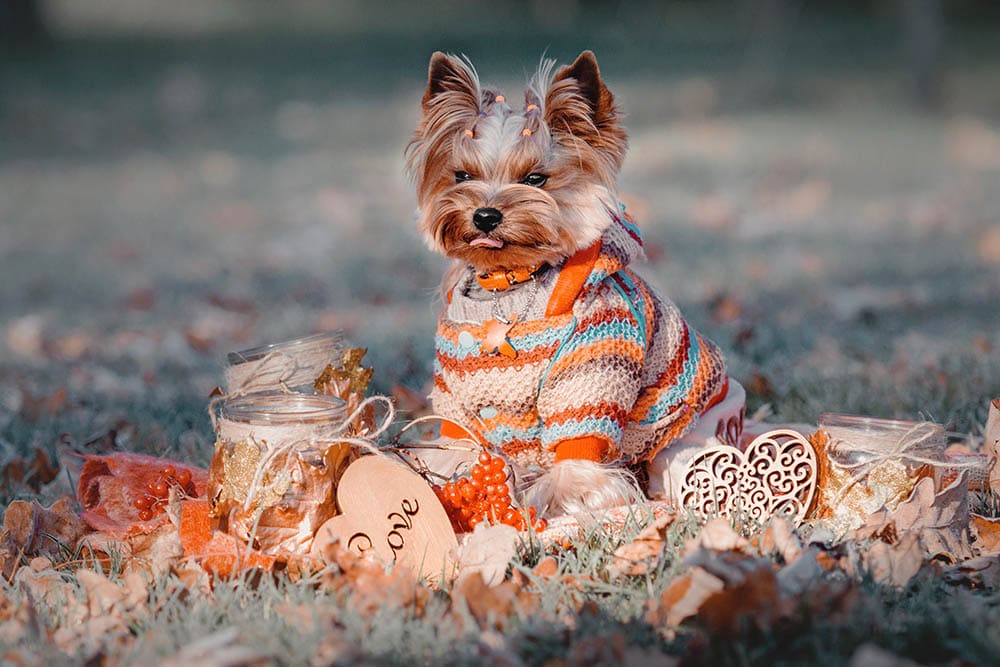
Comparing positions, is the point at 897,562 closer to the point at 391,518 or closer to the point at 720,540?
Answer: the point at 720,540

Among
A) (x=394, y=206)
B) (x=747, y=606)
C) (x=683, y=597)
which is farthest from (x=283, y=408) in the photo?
(x=394, y=206)

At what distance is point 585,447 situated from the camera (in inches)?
110

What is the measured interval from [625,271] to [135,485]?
148 centimetres

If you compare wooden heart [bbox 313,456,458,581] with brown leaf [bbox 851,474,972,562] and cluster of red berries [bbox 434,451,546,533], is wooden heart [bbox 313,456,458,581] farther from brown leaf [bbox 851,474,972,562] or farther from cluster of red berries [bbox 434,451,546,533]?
brown leaf [bbox 851,474,972,562]

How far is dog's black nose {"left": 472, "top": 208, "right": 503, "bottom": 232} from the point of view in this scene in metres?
2.75

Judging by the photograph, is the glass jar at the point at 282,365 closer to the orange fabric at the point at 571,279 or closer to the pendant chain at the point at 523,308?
the pendant chain at the point at 523,308

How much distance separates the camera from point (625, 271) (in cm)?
302

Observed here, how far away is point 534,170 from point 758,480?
0.98 m

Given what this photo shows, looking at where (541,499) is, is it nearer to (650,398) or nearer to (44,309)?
(650,398)

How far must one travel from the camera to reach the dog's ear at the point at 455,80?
9.32 feet

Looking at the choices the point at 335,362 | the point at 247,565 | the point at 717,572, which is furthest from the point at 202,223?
the point at 717,572

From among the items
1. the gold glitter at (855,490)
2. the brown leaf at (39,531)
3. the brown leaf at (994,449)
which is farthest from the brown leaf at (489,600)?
the brown leaf at (994,449)

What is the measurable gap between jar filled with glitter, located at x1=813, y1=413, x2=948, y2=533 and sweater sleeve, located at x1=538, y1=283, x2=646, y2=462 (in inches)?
21.1

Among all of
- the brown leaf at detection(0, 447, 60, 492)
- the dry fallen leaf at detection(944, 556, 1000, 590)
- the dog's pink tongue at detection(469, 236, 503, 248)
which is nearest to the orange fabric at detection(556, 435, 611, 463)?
the dog's pink tongue at detection(469, 236, 503, 248)
